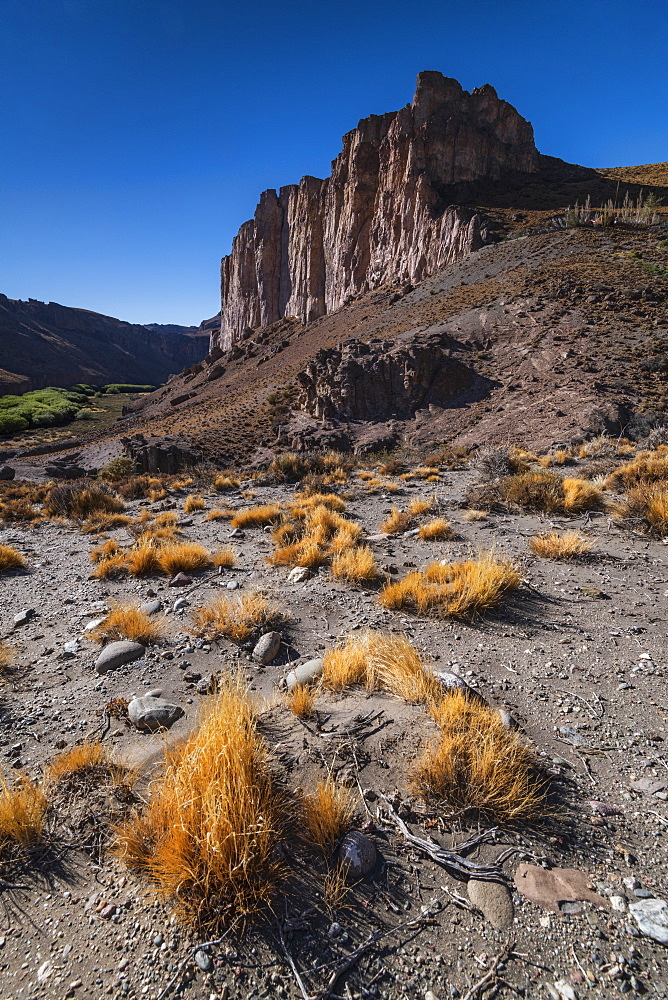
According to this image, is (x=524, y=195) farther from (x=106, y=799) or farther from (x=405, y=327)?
(x=106, y=799)

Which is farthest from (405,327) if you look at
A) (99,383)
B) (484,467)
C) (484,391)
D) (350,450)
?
(99,383)

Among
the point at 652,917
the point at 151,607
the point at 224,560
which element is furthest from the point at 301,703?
the point at 224,560

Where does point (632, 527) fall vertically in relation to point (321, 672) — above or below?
above

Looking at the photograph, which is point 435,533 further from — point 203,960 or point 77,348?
point 77,348

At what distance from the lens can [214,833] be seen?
1622mm

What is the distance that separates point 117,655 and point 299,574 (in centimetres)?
214

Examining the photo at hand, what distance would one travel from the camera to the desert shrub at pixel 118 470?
19.4m

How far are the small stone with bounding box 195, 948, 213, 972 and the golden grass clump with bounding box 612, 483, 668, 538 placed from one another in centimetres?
604

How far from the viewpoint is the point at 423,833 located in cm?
184

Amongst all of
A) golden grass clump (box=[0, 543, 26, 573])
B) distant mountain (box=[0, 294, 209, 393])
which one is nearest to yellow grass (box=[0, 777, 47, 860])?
golden grass clump (box=[0, 543, 26, 573])

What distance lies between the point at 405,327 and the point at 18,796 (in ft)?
101

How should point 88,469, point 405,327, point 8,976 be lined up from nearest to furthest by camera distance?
point 8,976, point 88,469, point 405,327

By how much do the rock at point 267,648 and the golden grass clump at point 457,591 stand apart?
3.89 ft

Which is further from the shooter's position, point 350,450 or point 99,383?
point 99,383
